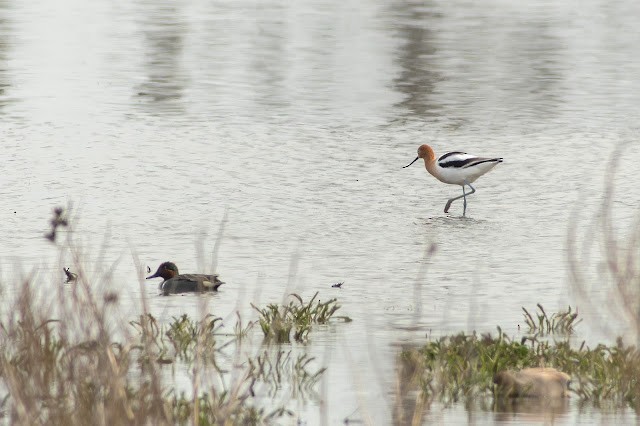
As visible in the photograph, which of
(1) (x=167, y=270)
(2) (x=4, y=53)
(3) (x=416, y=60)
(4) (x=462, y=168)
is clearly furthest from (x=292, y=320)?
(2) (x=4, y=53)

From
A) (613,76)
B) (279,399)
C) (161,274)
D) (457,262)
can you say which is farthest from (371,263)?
(613,76)

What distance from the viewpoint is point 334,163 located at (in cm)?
1891

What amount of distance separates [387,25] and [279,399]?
32.8 m

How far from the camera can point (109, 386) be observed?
18.8ft

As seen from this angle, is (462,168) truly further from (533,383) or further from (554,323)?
(533,383)

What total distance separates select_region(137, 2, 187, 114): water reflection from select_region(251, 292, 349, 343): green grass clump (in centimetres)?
1374

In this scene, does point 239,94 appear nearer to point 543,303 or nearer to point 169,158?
point 169,158

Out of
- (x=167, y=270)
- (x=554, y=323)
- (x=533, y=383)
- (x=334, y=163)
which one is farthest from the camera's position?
(x=334, y=163)

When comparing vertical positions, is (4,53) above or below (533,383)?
above

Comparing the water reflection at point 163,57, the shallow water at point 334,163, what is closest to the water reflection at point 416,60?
the shallow water at point 334,163

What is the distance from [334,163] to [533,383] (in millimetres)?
10869

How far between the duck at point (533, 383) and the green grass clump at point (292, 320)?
1589 mm

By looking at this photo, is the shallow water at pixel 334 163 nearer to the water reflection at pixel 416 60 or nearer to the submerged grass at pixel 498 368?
the water reflection at pixel 416 60

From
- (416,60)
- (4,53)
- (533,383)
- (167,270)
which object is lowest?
(533,383)
